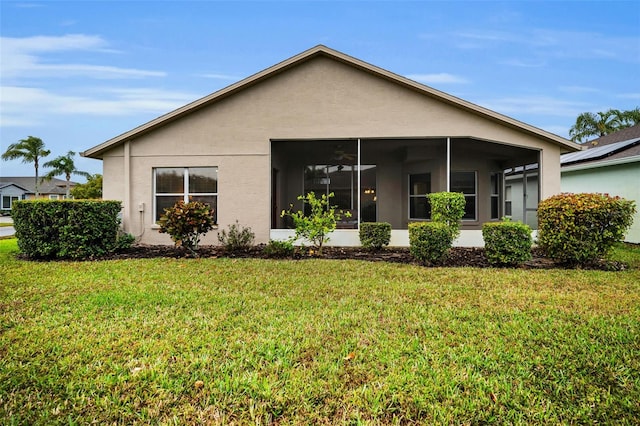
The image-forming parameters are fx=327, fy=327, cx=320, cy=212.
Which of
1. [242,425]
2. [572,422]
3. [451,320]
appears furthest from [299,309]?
[572,422]

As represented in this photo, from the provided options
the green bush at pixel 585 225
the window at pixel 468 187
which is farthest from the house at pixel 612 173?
the green bush at pixel 585 225

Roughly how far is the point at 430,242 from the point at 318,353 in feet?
16.9

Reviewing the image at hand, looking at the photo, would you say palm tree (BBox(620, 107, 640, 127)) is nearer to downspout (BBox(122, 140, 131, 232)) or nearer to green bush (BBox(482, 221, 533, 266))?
green bush (BBox(482, 221, 533, 266))

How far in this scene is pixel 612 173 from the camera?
12.6 metres

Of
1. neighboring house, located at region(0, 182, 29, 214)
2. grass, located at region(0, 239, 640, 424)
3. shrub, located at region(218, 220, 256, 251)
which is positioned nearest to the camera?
grass, located at region(0, 239, 640, 424)

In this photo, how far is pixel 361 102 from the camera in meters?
9.94

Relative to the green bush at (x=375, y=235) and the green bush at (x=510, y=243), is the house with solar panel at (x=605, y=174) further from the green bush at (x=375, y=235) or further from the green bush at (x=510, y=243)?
the green bush at (x=375, y=235)

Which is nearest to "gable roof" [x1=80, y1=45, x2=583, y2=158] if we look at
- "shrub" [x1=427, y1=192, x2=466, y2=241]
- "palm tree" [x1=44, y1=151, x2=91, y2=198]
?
"shrub" [x1=427, y1=192, x2=466, y2=241]

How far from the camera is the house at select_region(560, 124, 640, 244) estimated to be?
11.6 m

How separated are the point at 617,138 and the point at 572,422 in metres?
20.1

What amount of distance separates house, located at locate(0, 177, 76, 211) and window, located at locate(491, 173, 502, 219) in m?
52.4

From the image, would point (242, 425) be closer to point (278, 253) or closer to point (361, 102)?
point (278, 253)

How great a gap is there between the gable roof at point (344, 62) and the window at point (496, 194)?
366 centimetres

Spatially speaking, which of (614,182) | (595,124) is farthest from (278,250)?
(595,124)
